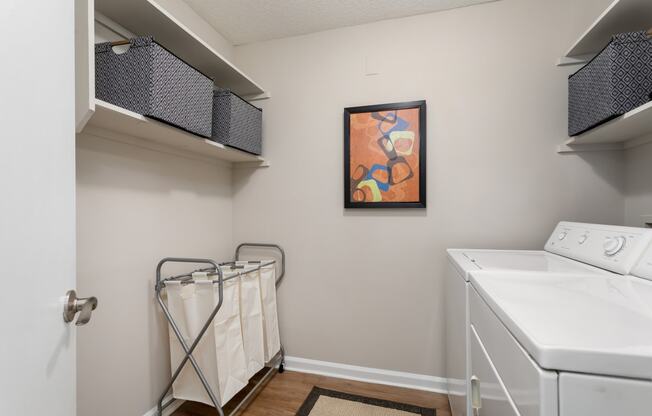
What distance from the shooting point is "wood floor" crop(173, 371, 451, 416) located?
165cm

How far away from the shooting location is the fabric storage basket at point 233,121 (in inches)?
66.7

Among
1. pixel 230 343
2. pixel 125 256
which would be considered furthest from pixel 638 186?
pixel 125 256

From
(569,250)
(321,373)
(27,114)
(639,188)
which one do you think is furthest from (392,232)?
(27,114)

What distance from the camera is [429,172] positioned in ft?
6.17

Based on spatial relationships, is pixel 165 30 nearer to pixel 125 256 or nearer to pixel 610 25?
pixel 125 256

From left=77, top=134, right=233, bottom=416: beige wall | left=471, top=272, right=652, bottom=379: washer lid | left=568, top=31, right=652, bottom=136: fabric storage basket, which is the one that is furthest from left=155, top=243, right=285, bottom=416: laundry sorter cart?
left=568, top=31, right=652, bottom=136: fabric storage basket

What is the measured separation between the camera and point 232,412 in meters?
1.51

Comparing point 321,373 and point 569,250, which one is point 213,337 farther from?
point 569,250

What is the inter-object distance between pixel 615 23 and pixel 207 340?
8.14 feet

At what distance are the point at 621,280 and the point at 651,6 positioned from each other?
1.25m

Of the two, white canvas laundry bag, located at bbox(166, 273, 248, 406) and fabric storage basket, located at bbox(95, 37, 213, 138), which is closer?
fabric storage basket, located at bbox(95, 37, 213, 138)

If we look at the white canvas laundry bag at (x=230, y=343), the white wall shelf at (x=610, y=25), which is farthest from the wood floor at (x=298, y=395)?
the white wall shelf at (x=610, y=25)

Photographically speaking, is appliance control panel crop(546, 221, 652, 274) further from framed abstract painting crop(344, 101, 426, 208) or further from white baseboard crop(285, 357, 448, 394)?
white baseboard crop(285, 357, 448, 394)

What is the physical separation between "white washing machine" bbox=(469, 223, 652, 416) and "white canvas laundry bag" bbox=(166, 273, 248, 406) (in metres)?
1.13
